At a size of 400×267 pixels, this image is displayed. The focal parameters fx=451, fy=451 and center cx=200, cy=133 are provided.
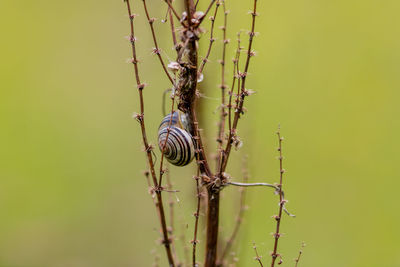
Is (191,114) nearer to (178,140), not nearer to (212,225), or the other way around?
(178,140)

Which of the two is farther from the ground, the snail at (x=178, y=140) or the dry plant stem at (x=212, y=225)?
the snail at (x=178, y=140)

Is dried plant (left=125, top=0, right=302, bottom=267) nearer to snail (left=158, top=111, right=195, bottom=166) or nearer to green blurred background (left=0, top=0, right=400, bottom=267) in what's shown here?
snail (left=158, top=111, right=195, bottom=166)

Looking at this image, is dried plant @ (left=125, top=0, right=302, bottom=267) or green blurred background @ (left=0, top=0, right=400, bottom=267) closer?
dried plant @ (left=125, top=0, right=302, bottom=267)

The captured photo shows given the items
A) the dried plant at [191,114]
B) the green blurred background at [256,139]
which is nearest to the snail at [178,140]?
the dried plant at [191,114]

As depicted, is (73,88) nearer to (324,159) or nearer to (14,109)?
(14,109)

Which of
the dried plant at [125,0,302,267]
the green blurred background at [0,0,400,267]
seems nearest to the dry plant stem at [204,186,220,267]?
the dried plant at [125,0,302,267]

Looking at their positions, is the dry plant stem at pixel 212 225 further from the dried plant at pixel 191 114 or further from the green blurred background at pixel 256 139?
the green blurred background at pixel 256 139

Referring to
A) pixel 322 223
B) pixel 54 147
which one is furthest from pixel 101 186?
pixel 322 223
